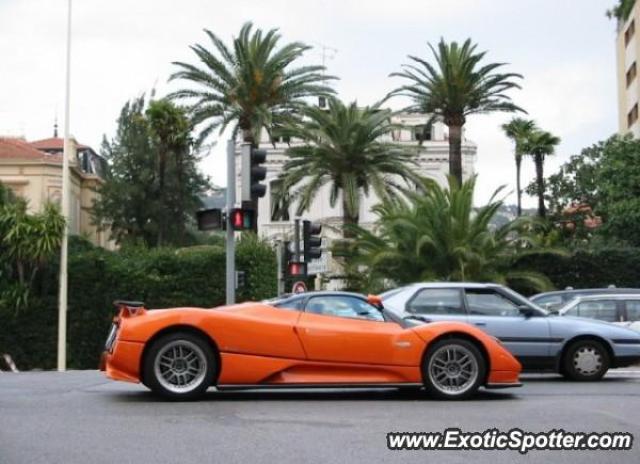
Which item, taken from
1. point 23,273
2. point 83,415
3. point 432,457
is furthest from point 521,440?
point 23,273

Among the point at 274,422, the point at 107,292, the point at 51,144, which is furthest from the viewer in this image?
the point at 51,144

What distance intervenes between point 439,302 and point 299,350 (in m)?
3.64

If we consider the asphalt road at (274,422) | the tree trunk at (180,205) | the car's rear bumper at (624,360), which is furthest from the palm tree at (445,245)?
the tree trunk at (180,205)

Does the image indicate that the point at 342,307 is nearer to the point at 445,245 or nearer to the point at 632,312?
the point at 632,312

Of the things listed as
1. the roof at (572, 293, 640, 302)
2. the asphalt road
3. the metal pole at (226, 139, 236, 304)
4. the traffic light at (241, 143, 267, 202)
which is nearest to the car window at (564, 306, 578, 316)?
the roof at (572, 293, 640, 302)

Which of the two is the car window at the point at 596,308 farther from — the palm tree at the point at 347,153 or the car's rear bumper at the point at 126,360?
the palm tree at the point at 347,153

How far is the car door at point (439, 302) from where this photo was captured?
14.0 metres

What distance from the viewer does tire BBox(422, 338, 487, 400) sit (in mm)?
11164

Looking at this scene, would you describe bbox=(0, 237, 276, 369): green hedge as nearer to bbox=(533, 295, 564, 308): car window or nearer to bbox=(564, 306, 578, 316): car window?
bbox=(533, 295, 564, 308): car window

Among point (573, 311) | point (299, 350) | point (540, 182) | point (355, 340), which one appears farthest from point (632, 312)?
point (540, 182)

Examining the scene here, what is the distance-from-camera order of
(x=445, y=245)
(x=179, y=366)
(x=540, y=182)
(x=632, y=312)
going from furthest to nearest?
(x=540, y=182)
(x=445, y=245)
(x=632, y=312)
(x=179, y=366)

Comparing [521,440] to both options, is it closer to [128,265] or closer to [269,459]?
[269,459]

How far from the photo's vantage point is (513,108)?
3781 cm

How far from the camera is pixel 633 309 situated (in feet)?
59.1
